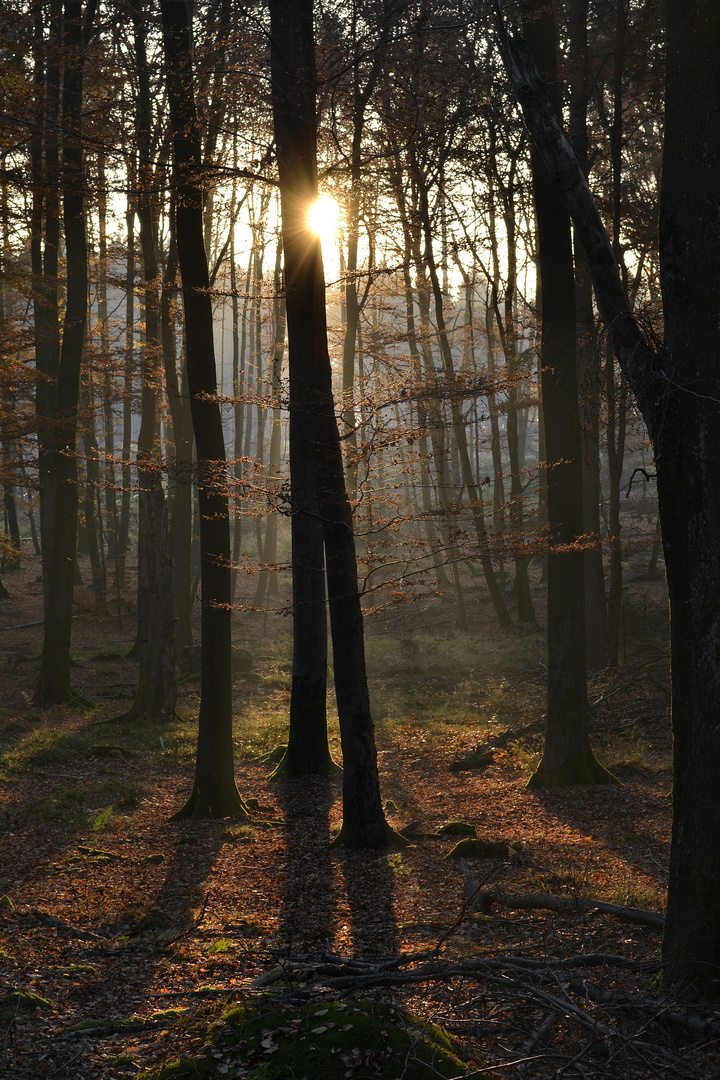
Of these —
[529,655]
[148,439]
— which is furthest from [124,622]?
[529,655]

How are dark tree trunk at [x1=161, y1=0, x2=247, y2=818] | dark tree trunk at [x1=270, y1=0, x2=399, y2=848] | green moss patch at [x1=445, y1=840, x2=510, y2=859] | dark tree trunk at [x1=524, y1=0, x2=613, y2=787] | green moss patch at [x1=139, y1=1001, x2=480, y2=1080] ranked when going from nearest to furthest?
green moss patch at [x1=139, y1=1001, x2=480, y2=1080] < green moss patch at [x1=445, y1=840, x2=510, y2=859] < dark tree trunk at [x1=270, y1=0, x2=399, y2=848] < dark tree trunk at [x1=161, y1=0, x2=247, y2=818] < dark tree trunk at [x1=524, y1=0, x2=613, y2=787]

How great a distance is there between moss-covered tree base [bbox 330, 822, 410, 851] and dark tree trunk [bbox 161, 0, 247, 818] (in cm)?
162

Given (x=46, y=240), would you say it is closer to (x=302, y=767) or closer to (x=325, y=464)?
(x=325, y=464)

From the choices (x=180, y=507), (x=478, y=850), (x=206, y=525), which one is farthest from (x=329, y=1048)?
(x=180, y=507)

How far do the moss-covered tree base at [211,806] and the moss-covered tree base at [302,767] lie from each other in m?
1.78

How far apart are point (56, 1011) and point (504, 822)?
5.62m

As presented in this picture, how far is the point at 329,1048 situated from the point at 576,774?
7.24m

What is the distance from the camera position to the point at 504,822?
29.0 ft

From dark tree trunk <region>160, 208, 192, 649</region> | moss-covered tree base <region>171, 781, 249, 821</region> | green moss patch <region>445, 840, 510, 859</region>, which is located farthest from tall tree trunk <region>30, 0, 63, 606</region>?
green moss patch <region>445, 840, 510, 859</region>

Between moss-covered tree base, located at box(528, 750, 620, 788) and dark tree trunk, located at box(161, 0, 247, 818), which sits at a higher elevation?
dark tree trunk, located at box(161, 0, 247, 818)

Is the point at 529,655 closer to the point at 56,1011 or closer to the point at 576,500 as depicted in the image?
the point at 576,500

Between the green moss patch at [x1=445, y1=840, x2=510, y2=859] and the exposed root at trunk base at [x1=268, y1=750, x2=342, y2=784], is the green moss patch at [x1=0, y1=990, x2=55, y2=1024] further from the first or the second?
the exposed root at trunk base at [x1=268, y1=750, x2=342, y2=784]

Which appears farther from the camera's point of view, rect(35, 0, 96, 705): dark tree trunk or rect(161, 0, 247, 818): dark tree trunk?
rect(35, 0, 96, 705): dark tree trunk

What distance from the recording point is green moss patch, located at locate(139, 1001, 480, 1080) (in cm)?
328
